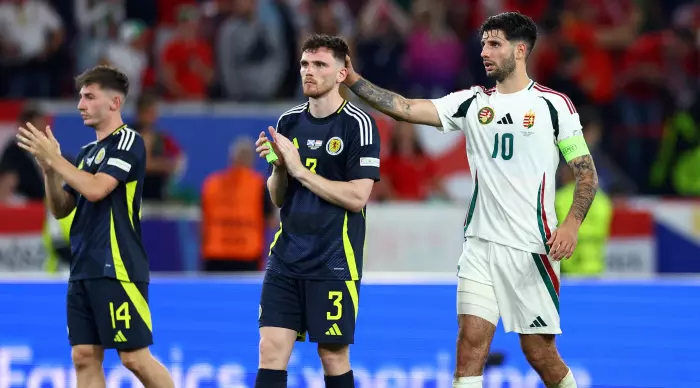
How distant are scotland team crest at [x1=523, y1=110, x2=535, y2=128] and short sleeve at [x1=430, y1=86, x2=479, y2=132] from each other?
0.34 metres

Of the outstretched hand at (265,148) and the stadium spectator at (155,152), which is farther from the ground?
the stadium spectator at (155,152)

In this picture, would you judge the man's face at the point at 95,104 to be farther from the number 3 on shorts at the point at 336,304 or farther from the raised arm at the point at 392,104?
the number 3 on shorts at the point at 336,304

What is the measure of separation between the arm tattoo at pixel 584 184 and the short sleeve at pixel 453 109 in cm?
63

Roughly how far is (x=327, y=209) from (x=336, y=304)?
0.49m

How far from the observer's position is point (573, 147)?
6879mm

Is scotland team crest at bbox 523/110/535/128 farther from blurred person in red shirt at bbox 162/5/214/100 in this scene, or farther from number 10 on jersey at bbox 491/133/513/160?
blurred person in red shirt at bbox 162/5/214/100

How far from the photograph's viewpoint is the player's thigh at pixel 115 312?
7.16 meters

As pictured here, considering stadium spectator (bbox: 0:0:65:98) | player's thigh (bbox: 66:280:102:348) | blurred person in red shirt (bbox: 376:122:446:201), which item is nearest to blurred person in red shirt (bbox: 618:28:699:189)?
blurred person in red shirt (bbox: 376:122:446:201)

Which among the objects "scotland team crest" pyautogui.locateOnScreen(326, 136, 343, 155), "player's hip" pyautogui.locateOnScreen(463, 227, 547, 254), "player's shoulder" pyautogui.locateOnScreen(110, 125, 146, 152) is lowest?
"player's hip" pyautogui.locateOnScreen(463, 227, 547, 254)

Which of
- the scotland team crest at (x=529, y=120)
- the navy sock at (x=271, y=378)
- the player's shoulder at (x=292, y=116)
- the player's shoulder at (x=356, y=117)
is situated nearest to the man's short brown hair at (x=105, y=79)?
the player's shoulder at (x=292, y=116)

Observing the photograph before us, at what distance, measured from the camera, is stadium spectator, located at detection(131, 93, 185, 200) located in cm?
1306

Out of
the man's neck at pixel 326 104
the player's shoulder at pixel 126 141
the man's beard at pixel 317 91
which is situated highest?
the man's beard at pixel 317 91

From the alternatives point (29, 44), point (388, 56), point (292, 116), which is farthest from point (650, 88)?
point (292, 116)

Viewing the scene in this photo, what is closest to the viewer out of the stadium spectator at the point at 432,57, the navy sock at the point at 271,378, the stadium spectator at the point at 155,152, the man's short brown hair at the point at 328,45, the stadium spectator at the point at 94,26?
the navy sock at the point at 271,378
